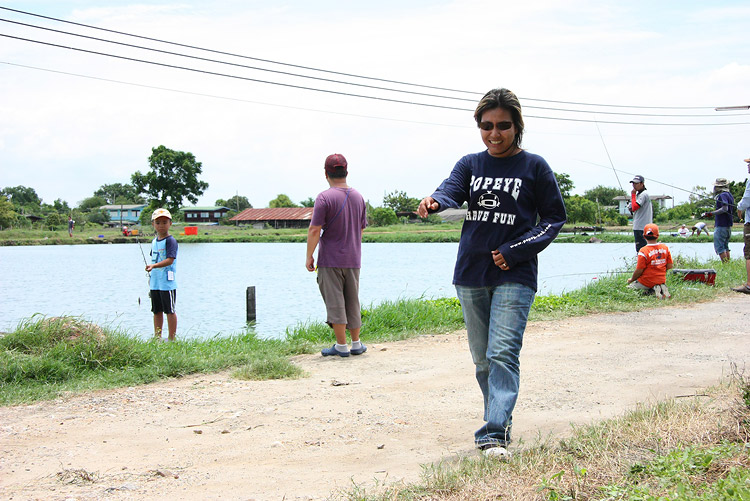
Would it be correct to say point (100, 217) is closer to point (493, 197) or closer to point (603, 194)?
point (603, 194)

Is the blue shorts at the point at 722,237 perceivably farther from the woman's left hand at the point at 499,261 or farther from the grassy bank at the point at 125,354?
the woman's left hand at the point at 499,261

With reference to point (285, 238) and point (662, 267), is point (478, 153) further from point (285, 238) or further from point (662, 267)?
point (285, 238)

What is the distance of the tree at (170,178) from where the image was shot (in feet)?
272

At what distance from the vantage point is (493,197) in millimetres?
4066

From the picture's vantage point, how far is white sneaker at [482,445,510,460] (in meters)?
3.86

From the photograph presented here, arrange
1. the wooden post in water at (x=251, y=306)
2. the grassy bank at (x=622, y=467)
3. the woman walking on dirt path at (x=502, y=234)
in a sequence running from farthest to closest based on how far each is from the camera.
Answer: the wooden post in water at (x=251, y=306) → the woman walking on dirt path at (x=502, y=234) → the grassy bank at (x=622, y=467)

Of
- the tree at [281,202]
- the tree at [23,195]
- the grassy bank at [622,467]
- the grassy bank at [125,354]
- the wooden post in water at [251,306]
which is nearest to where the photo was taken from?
the grassy bank at [622,467]

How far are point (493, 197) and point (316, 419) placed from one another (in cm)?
209

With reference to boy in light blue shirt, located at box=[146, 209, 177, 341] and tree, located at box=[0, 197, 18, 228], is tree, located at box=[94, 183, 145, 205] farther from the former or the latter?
boy in light blue shirt, located at box=[146, 209, 177, 341]

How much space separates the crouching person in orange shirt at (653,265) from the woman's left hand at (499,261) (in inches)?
290

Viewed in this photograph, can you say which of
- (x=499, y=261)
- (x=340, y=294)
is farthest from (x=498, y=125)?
(x=340, y=294)

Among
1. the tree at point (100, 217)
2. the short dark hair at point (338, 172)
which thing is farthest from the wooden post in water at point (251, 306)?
the tree at point (100, 217)

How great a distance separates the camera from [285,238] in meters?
60.7

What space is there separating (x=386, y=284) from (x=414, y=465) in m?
16.7
